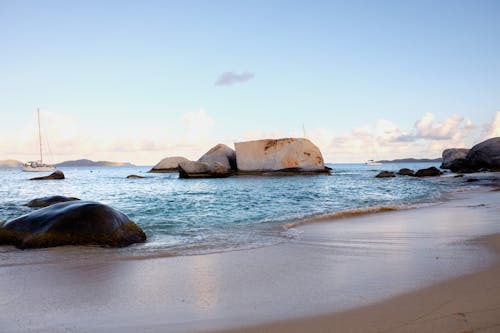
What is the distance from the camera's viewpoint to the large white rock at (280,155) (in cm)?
4284

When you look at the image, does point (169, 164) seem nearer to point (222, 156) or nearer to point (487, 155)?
point (222, 156)

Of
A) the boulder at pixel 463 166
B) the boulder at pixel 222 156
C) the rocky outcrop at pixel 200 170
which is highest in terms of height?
the boulder at pixel 222 156

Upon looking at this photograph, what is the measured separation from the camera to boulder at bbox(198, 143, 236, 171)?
147 ft

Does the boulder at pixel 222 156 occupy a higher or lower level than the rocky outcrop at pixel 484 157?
higher

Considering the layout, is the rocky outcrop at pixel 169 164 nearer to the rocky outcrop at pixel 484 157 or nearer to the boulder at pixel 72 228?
the rocky outcrop at pixel 484 157

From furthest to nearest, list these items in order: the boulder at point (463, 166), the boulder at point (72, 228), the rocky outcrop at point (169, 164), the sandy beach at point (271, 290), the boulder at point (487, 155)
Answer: the rocky outcrop at point (169, 164)
the boulder at point (463, 166)
the boulder at point (487, 155)
the boulder at point (72, 228)
the sandy beach at point (271, 290)

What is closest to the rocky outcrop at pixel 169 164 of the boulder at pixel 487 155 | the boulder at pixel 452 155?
the boulder at pixel 487 155

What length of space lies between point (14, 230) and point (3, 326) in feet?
14.5

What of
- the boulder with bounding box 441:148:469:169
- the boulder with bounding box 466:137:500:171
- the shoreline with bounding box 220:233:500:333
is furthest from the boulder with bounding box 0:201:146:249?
the boulder with bounding box 441:148:469:169

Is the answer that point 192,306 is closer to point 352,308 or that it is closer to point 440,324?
point 352,308

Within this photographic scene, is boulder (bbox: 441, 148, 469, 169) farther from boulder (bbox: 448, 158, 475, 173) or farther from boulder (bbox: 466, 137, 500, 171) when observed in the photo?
boulder (bbox: 466, 137, 500, 171)

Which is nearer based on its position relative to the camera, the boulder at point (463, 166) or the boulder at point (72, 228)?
the boulder at point (72, 228)

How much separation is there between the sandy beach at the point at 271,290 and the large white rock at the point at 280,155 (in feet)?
121

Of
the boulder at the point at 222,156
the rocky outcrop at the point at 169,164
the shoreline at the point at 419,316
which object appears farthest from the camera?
the rocky outcrop at the point at 169,164
